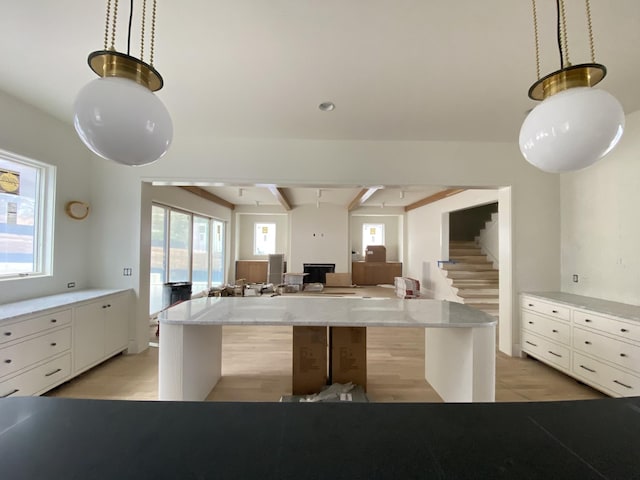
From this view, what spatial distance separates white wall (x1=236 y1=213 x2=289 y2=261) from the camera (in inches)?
370

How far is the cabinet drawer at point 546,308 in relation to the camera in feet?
9.00

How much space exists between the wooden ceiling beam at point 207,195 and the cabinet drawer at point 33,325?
3.42 metres

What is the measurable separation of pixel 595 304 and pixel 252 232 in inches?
336

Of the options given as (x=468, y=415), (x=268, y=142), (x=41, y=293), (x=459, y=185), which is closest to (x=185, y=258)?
(x=41, y=293)

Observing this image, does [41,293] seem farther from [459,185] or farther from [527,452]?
[459,185]

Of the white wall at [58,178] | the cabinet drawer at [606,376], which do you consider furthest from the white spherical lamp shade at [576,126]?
the white wall at [58,178]

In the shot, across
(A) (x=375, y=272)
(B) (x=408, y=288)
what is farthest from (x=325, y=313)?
(A) (x=375, y=272)

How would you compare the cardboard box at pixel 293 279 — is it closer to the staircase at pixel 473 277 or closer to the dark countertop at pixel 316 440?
the staircase at pixel 473 277

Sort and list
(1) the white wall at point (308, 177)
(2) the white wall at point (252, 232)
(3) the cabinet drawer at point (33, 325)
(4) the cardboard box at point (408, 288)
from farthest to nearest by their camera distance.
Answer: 1. (2) the white wall at point (252, 232)
2. (4) the cardboard box at point (408, 288)
3. (1) the white wall at point (308, 177)
4. (3) the cabinet drawer at point (33, 325)

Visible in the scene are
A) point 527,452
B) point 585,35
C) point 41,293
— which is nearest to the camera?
point 527,452

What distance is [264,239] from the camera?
9.50 meters

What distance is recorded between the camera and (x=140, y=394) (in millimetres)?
2412

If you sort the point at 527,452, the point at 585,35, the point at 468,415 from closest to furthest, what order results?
the point at 527,452, the point at 468,415, the point at 585,35

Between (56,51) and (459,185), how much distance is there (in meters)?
3.90
